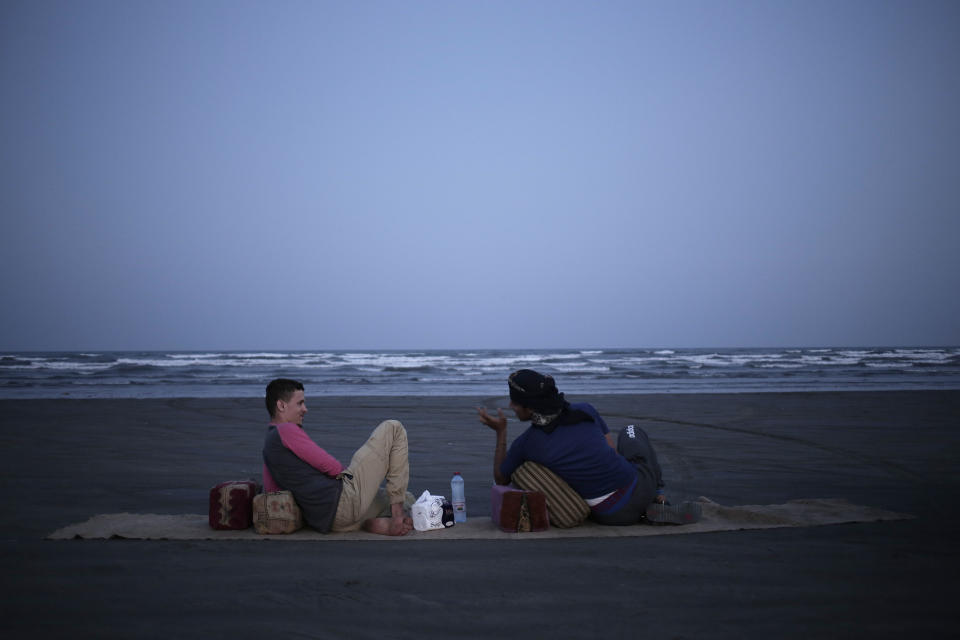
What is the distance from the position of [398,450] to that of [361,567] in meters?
1.18

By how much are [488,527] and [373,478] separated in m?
1.03

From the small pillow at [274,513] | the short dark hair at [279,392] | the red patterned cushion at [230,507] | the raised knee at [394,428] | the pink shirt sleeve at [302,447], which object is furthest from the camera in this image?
the raised knee at [394,428]

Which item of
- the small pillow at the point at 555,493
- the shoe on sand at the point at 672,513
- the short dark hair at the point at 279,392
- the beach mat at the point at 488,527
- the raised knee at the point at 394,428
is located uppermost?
the short dark hair at the point at 279,392

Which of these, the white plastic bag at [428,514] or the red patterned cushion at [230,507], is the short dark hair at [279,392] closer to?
the red patterned cushion at [230,507]

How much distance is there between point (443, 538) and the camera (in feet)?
16.3

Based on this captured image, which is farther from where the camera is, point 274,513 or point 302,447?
point 274,513

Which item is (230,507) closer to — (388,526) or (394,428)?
(388,526)

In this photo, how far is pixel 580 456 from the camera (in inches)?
193

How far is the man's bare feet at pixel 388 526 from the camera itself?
5.09m

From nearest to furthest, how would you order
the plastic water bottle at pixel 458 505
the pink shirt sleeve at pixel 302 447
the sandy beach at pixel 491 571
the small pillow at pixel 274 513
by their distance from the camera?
the sandy beach at pixel 491 571
the pink shirt sleeve at pixel 302 447
the small pillow at pixel 274 513
the plastic water bottle at pixel 458 505

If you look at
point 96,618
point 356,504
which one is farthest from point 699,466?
point 96,618

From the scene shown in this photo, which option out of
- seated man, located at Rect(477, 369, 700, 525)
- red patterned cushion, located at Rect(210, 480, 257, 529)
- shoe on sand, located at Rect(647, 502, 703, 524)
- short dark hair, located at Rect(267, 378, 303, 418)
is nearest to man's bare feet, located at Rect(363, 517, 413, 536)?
seated man, located at Rect(477, 369, 700, 525)

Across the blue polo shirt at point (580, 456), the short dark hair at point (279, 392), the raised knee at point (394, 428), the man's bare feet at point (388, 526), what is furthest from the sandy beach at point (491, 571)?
the short dark hair at point (279, 392)

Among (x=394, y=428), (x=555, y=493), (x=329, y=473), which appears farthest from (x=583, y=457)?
(x=329, y=473)
